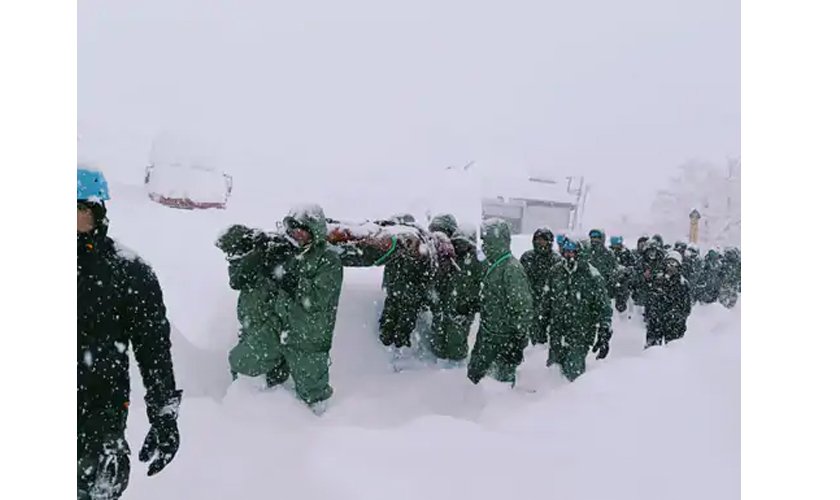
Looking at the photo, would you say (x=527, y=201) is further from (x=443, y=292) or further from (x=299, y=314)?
(x=299, y=314)

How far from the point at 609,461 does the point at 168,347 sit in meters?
2.68

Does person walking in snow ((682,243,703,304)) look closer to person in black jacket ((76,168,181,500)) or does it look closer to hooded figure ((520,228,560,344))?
hooded figure ((520,228,560,344))

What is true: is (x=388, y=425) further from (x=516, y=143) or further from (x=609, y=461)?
(x=516, y=143)

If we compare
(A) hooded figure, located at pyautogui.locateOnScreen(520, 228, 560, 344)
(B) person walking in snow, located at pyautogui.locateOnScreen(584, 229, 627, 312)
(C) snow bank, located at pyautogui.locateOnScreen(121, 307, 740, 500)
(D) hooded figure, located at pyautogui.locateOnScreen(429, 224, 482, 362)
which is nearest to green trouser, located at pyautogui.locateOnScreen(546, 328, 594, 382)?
(C) snow bank, located at pyautogui.locateOnScreen(121, 307, 740, 500)

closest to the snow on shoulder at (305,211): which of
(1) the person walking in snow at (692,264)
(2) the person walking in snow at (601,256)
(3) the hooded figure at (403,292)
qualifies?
(3) the hooded figure at (403,292)

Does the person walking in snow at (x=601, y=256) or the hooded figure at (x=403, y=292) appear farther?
the person walking in snow at (x=601, y=256)

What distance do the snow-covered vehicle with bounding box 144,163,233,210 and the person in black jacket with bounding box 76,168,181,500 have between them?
0.69 metres

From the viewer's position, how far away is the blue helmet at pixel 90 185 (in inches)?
108

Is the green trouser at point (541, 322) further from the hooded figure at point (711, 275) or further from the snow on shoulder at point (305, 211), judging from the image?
the snow on shoulder at point (305, 211)

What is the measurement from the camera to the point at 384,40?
4074 mm

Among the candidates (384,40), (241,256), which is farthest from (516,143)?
(241,256)

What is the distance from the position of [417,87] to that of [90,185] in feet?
7.12

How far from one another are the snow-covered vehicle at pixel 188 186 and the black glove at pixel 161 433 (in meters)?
1.19

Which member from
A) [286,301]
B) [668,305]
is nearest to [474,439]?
[286,301]
